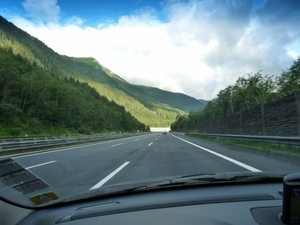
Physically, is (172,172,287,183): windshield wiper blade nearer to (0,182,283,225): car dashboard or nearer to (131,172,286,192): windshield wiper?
(131,172,286,192): windshield wiper

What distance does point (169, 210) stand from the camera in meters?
2.08

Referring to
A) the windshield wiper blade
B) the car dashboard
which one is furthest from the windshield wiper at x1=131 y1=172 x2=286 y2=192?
the car dashboard

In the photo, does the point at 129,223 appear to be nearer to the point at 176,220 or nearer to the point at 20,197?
the point at 176,220

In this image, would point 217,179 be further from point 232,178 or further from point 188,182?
point 188,182

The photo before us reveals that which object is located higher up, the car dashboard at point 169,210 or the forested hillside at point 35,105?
the forested hillside at point 35,105

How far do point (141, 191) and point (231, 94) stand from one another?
79.2 meters

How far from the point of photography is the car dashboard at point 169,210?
1866mm

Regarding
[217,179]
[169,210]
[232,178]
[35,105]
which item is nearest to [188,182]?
[217,179]

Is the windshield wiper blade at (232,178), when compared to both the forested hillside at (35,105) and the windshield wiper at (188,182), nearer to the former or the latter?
the windshield wiper at (188,182)

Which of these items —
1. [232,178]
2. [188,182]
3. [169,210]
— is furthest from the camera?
[232,178]

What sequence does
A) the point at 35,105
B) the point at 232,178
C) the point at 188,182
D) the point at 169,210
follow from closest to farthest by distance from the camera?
the point at 169,210 < the point at 188,182 < the point at 232,178 < the point at 35,105

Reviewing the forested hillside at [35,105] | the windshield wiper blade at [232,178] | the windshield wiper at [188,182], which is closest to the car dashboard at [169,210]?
the windshield wiper at [188,182]

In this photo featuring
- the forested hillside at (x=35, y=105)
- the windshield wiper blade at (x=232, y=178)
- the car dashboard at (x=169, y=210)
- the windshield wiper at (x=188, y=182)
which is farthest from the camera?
the forested hillside at (x=35, y=105)

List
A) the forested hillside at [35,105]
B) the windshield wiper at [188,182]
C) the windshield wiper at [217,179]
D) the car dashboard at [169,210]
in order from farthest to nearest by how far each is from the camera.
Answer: the forested hillside at [35,105]
the windshield wiper at [217,179]
the windshield wiper at [188,182]
the car dashboard at [169,210]
